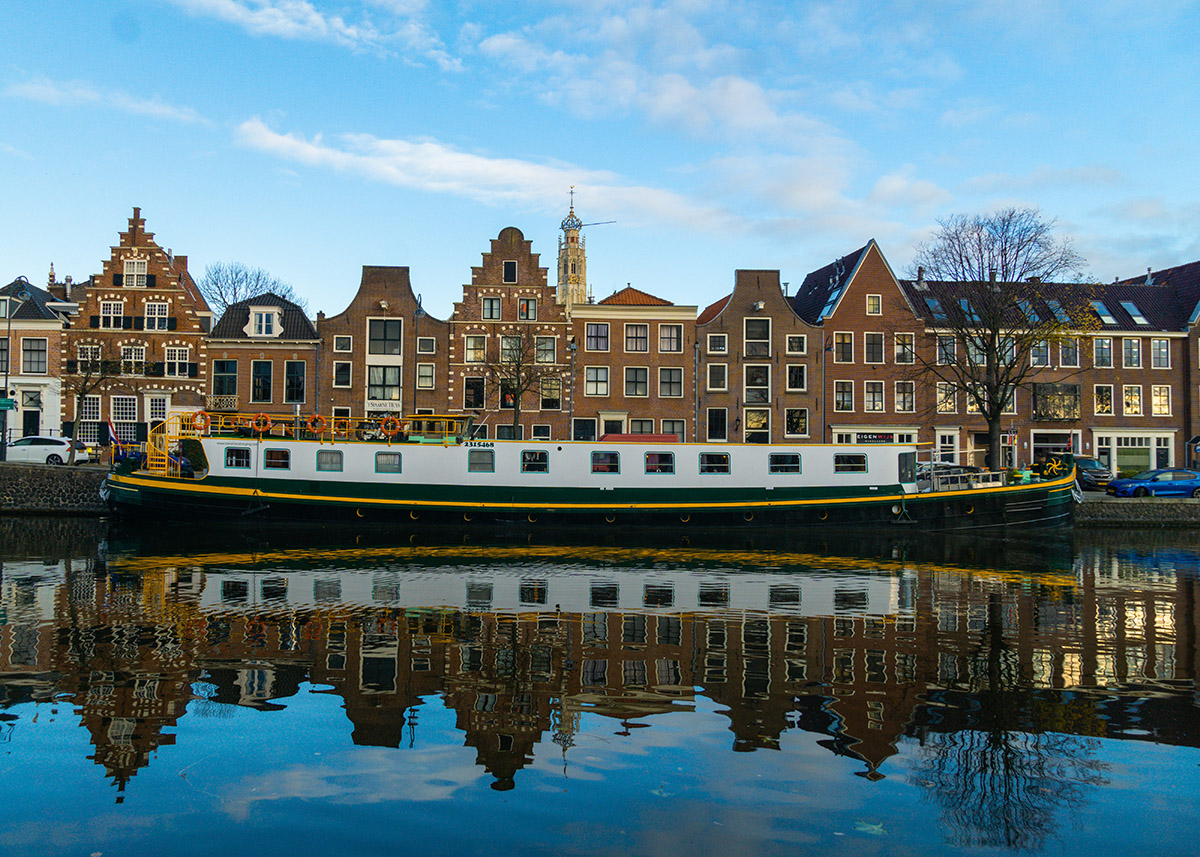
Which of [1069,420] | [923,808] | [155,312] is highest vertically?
[155,312]

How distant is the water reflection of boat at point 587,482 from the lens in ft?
104

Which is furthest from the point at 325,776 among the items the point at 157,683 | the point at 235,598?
the point at 235,598

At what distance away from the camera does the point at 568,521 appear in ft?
107

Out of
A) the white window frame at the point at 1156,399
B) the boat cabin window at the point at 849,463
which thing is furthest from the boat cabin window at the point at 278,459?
the white window frame at the point at 1156,399

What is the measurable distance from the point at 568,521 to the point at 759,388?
22.8m

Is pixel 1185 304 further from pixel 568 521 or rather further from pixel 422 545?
pixel 422 545

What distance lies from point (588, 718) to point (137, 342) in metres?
Answer: 50.1

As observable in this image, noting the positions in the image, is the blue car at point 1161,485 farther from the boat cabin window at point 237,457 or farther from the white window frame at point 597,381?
the boat cabin window at point 237,457

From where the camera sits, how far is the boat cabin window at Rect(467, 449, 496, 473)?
32406 millimetres

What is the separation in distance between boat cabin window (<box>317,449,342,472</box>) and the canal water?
1205 centimetres

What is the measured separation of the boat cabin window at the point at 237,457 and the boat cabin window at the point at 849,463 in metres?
22.9

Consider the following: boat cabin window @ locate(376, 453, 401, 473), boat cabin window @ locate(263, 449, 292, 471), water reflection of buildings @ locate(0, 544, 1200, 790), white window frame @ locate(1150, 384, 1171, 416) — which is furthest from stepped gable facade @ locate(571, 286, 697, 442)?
white window frame @ locate(1150, 384, 1171, 416)

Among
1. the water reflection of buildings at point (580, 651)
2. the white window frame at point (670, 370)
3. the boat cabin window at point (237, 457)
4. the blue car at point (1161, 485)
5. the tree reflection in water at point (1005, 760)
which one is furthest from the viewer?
the white window frame at point (670, 370)

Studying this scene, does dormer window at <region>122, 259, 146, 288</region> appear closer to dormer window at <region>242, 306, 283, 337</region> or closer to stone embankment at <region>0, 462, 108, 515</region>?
dormer window at <region>242, 306, 283, 337</region>
